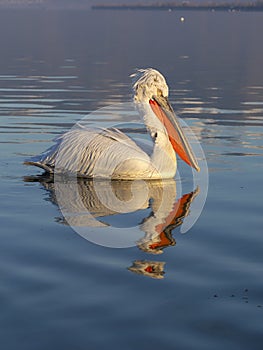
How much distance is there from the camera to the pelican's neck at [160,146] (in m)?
9.53

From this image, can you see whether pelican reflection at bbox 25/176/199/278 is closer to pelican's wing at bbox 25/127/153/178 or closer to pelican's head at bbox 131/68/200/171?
pelican's wing at bbox 25/127/153/178

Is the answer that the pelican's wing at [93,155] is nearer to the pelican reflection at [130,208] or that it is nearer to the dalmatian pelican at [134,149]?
the dalmatian pelican at [134,149]

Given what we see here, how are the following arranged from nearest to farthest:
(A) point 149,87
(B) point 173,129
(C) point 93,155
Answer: (C) point 93,155 → (B) point 173,129 → (A) point 149,87

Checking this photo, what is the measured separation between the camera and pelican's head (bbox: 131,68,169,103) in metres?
9.93

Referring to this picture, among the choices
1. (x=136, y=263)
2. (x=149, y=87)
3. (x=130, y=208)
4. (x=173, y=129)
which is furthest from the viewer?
(x=149, y=87)

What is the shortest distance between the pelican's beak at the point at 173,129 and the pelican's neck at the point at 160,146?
0.15 ft

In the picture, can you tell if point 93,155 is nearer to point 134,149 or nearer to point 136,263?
point 134,149

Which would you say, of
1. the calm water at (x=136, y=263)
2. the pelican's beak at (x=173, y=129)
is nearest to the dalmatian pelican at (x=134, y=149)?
the pelican's beak at (x=173, y=129)

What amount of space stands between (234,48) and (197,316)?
106 ft

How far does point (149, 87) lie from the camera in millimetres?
9914

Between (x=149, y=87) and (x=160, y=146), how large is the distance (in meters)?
0.67

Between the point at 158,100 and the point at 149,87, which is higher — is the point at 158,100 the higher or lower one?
the lower one

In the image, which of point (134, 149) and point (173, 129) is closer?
point (134, 149)

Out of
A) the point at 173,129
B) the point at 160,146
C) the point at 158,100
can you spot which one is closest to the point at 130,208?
the point at 160,146
